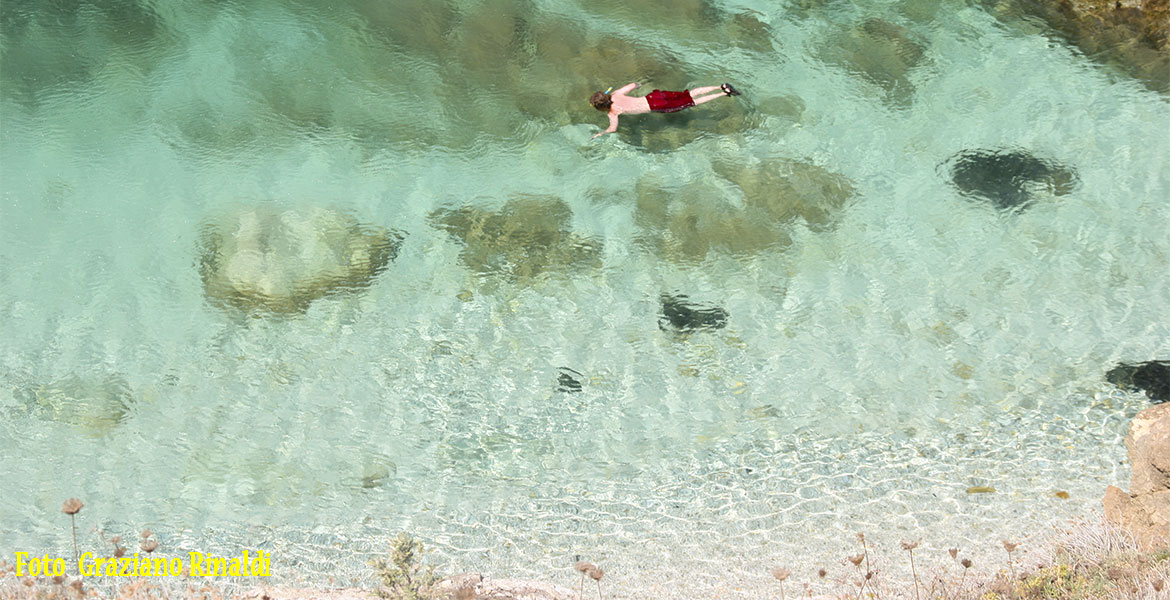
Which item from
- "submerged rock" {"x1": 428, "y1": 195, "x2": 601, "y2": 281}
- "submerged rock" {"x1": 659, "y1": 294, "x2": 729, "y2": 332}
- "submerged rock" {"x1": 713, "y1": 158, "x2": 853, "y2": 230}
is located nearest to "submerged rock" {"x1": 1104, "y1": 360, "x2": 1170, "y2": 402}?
"submerged rock" {"x1": 713, "y1": 158, "x2": 853, "y2": 230}

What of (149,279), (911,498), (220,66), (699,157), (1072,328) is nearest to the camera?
(911,498)

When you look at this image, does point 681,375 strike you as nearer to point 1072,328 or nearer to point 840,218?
point 840,218

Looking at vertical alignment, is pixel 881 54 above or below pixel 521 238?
above

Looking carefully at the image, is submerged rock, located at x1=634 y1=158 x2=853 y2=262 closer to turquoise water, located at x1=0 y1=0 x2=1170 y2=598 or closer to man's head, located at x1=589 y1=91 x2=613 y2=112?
turquoise water, located at x1=0 y1=0 x2=1170 y2=598

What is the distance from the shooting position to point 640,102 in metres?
10.5

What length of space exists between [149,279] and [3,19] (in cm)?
478

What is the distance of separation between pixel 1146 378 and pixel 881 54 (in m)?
4.69

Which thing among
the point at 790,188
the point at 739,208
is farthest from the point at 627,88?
the point at 790,188

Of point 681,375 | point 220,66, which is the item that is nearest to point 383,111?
point 220,66

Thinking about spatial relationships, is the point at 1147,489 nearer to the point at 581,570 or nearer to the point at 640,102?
the point at 581,570

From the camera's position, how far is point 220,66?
1123 cm

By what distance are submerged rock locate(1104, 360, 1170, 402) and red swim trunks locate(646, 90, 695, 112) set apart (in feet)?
16.1

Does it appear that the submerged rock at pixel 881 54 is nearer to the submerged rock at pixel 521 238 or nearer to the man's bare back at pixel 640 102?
the man's bare back at pixel 640 102

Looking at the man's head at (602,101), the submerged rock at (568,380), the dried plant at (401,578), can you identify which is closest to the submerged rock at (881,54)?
the man's head at (602,101)
